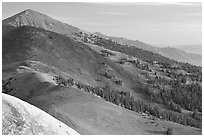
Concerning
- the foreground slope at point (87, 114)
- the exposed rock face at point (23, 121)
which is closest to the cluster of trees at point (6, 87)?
the foreground slope at point (87, 114)

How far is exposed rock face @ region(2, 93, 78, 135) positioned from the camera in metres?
20.8

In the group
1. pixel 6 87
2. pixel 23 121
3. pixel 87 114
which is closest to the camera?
pixel 23 121

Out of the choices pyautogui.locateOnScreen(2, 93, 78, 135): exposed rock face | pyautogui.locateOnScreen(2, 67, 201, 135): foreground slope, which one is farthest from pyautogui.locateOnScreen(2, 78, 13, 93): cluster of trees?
pyautogui.locateOnScreen(2, 93, 78, 135): exposed rock face

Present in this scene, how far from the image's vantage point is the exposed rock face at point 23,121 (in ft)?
68.1

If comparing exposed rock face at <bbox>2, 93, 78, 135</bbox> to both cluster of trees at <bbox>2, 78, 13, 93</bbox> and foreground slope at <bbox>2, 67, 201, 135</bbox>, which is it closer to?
foreground slope at <bbox>2, 67, 201, 135</bbox>

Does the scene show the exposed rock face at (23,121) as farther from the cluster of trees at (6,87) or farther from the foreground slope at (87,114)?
the cluster of trees at (6,87)

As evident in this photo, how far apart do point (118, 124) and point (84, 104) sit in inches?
458

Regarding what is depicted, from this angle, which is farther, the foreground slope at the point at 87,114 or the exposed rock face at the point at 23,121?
the foreground slope at the point at 87,114

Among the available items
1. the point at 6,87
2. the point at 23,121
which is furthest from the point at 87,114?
the point at 23,121

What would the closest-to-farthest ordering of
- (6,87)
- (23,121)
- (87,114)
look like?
1. (23,121)
2. (87,114)
3. (6,87)

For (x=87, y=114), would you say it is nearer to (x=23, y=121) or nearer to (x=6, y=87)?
(x=6, y=87)

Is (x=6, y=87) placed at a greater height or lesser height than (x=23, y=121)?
Answer: lesser

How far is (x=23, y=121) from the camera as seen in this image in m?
21.7

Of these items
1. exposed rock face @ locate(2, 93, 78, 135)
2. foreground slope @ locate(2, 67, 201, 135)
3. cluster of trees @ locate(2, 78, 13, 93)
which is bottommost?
cluster of trees @ locate(2, 78, 13, 93)
